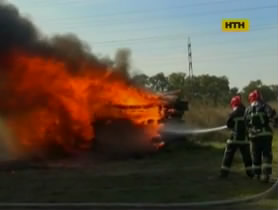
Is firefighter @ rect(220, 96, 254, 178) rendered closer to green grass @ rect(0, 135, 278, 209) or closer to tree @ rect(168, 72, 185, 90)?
green grass @ rect(0, 135, 278, 209)

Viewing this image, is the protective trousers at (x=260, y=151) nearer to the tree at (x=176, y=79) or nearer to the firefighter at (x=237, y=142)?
the firefighter at (x=237, y=142)

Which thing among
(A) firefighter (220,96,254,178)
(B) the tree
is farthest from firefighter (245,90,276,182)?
(B) the tree

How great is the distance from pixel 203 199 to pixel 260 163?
120 inches

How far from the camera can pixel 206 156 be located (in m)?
19.0

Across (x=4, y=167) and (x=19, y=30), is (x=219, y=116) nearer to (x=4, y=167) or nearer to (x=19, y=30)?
(x=19, y=30)

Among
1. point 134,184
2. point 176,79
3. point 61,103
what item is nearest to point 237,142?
point 134,184

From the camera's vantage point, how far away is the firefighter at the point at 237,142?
1327cm

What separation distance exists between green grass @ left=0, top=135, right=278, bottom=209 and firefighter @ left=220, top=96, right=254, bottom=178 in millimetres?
305

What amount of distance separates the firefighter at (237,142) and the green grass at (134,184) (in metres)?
0.31

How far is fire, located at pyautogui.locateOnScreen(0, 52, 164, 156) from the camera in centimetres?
2009

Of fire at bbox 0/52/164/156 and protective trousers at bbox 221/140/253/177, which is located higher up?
fire at bbox 0/52/164/156

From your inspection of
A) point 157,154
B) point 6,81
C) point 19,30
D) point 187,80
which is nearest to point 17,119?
point 6,81

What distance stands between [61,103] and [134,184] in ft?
27.7

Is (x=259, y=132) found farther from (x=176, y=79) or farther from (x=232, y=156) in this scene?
(x=176, y=79)
